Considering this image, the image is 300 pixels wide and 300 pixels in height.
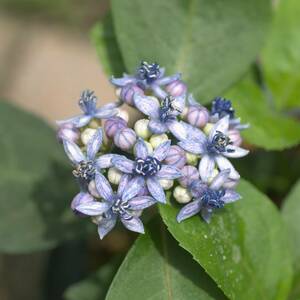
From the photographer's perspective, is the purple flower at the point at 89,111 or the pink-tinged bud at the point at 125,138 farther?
the purple flower at the point at 89,111

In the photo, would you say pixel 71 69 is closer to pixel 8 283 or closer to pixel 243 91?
pixel 8 283

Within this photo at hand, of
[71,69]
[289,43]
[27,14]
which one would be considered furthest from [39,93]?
[289,43]

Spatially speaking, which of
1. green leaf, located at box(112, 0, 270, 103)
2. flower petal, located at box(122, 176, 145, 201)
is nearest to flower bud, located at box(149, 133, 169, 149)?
flower petal, located at box(122, 176, 145, 201)

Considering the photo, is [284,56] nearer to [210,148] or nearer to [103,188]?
[210,148]

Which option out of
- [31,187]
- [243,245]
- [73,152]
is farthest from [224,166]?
[31,187]

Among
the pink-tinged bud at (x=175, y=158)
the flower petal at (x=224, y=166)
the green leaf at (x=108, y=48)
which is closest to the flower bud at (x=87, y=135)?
the pink-tinged bud at (x=175, y=158)

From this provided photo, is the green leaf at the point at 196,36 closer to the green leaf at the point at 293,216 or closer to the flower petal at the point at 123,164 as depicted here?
the green leaf at the point at 293,216
